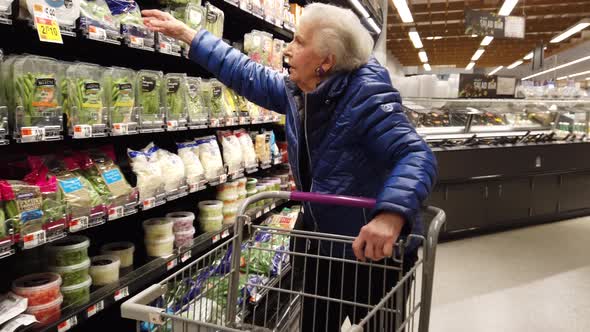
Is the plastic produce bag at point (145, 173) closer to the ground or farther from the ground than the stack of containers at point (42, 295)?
farther from the ground

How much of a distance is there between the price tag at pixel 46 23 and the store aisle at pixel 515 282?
288 centimetres

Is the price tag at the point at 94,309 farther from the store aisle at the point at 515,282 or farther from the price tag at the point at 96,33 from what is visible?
the store aisle at the point at 515,282

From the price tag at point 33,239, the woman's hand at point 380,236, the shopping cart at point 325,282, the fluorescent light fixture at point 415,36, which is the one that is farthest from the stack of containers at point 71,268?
the fluorescent light fixture at point 415,36

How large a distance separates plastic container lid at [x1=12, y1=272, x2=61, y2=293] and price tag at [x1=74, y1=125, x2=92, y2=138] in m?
0.56

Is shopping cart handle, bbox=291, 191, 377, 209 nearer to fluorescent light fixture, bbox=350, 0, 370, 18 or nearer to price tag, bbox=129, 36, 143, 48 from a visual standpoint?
price tag, bbox=129, 36, 143, 48

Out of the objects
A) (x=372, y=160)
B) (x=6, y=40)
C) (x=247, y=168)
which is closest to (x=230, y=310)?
(x=372, y=160)

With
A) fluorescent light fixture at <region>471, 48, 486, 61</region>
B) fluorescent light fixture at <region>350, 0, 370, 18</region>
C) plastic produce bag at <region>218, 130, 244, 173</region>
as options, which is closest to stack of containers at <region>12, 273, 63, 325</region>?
plastic produce bag at <region>218, 130, 244, 173</region>

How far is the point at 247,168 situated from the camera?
10.7 feet

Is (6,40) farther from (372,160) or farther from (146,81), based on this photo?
(372,160)

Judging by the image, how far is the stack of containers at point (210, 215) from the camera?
283cm

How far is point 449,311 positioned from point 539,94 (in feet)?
12.9

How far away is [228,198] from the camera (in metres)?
3.04

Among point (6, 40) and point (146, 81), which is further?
point (146, 81)

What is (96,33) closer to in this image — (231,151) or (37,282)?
(37,282)
